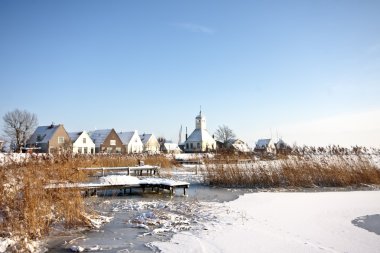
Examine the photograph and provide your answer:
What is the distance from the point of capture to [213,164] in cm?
1769

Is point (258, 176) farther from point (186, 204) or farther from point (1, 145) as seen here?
point (1, 145)

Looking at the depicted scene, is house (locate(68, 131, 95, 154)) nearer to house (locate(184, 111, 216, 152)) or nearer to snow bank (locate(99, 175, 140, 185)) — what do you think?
house (locate(184, 111, 216, 152))

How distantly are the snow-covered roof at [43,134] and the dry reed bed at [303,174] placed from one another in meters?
49.2

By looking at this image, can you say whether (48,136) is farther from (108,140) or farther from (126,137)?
(126,137)

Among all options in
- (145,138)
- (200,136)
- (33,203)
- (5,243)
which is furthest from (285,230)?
(145,138)

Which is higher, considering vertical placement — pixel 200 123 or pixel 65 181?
pixel 200 123

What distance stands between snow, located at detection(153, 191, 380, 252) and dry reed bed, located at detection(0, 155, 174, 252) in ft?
7.17

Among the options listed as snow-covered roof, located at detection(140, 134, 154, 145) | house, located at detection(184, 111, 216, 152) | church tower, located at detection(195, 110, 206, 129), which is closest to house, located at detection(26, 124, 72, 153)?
snow-covered roof, located at detection(140, 134, 154, 145)

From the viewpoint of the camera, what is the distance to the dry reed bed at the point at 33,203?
6.19 meters

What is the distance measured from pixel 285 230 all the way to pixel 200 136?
74.2 meters

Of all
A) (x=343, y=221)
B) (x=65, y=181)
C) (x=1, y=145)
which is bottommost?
(x=343, y=221)

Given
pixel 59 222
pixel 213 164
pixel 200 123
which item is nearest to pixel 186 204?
pixel 59 222

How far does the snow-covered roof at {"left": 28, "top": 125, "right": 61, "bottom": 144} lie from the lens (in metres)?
59.8

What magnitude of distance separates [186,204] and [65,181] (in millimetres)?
4124
